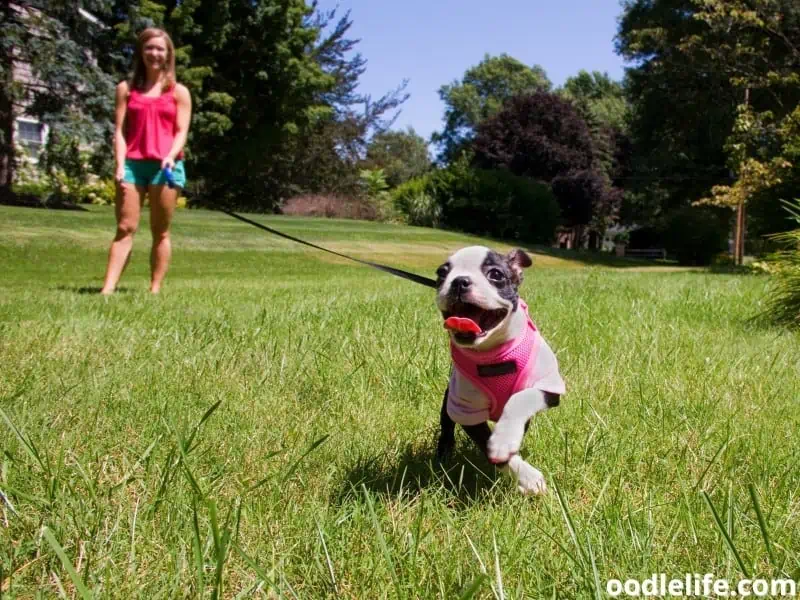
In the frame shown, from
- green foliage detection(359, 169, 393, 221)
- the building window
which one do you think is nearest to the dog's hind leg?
the building window

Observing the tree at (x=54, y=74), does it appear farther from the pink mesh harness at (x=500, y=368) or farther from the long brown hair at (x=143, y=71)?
the pink mesh harness at (x=500, y=368)

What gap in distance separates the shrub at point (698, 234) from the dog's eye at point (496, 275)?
36.0 m

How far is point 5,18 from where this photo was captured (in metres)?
18.0

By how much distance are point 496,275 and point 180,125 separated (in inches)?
195

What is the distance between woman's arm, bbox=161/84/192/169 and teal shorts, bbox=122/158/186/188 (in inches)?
5.9

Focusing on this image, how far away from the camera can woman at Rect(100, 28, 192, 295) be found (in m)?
6.22

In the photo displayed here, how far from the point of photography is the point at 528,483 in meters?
1.93

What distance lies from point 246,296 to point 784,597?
5648mm

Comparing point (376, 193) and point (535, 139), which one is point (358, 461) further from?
point (535, 139)

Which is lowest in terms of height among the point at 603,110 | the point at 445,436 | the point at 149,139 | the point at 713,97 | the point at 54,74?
Answer: the point at 445,436

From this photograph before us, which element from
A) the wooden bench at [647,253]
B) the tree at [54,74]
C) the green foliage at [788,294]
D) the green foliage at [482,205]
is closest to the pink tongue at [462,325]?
the green foliage at [788,294]

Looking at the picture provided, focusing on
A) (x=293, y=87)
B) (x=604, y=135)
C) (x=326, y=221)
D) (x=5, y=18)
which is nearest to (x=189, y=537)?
(x=5, y=18)

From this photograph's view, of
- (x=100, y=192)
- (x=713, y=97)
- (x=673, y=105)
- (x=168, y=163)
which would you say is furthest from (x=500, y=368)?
(x=673, y=105)

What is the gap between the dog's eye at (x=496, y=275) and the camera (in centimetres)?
209
